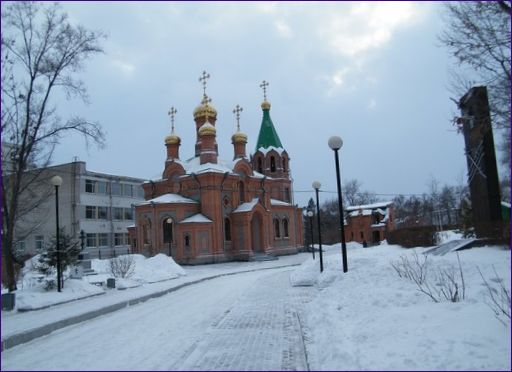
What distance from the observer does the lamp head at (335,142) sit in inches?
531

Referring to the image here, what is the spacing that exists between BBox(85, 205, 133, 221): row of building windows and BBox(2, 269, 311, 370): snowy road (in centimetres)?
3777

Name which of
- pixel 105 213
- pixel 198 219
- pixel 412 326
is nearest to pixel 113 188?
pixel 105 213

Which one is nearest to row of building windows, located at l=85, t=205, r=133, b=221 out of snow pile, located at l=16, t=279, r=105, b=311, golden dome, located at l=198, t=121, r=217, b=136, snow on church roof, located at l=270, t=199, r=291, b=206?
golden dome, located at l=198, t=121, r=217, b=136

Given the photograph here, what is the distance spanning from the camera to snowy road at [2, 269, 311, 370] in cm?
666

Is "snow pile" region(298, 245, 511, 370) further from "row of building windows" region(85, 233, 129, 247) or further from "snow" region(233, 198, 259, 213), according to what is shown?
"row of building windows" region(85, 233, 129, 247)

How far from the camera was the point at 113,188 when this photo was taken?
51.4 meters

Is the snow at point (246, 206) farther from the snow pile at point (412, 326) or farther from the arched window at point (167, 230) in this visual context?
the snow pile at point (412, 326)

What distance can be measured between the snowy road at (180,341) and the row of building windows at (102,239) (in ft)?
122

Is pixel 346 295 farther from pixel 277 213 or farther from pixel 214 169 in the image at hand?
pixel 277 213

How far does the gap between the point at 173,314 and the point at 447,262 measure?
6701 mm

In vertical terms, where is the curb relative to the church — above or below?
below

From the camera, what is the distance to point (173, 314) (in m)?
11.4

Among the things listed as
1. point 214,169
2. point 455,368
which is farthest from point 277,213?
point 455,368

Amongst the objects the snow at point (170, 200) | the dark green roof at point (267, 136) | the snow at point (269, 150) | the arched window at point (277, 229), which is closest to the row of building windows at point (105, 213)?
the snow at point (170, 200)
